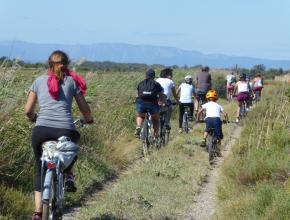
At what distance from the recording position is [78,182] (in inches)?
387

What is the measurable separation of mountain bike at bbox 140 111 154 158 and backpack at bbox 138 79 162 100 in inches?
20.3

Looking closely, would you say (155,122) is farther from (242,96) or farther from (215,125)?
(242,96)

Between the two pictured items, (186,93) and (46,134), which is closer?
(46,134)

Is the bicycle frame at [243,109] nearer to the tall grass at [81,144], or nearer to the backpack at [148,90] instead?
the tall grass at [81,144]

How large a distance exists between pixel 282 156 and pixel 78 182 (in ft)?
12.0

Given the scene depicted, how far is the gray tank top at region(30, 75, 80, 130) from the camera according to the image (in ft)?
22.5

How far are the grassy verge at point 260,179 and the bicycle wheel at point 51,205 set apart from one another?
7.72 ft

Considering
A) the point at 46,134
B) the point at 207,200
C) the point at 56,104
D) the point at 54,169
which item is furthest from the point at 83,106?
the point at 207,200

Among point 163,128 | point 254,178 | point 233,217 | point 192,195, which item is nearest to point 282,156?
point 254,178

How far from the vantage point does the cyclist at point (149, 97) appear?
13508mm

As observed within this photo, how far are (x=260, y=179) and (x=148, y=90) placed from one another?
166 inches

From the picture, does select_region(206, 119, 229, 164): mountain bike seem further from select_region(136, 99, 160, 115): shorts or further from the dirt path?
select_region(136, 99, 160, 115): shorts

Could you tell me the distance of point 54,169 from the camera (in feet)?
21.9

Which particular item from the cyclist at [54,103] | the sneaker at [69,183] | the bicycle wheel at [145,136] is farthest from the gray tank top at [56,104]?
the bicycle wheel at [145,136]
